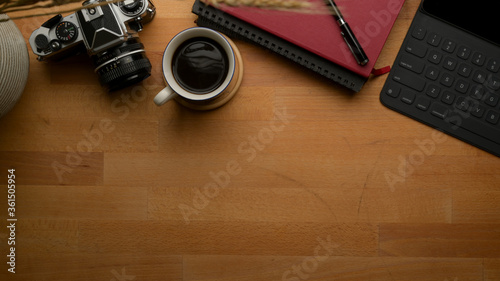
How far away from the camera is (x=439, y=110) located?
65cm

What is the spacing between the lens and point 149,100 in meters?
0.66

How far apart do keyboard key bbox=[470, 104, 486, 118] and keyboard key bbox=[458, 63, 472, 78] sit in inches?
2.0

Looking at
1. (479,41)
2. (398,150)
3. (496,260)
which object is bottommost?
(496,260)

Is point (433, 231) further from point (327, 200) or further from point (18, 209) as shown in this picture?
point (18, 209)

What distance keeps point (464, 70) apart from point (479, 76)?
0.03 meters

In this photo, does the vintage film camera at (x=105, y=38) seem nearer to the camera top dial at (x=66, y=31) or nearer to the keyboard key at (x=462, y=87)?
the camera top dial at (x=66, y=31)

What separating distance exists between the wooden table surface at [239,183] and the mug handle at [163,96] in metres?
0.08

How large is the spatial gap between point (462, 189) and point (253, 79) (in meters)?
0.38

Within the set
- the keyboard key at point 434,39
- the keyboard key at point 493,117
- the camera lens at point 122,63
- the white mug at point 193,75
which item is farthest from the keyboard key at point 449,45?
the camera lens at point 122,63

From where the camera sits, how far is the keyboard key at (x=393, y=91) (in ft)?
2.13

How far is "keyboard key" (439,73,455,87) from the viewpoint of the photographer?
65cm

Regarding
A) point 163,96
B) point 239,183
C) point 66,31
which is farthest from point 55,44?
point 239,183

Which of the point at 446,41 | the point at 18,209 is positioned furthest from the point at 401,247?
the point at 18,209

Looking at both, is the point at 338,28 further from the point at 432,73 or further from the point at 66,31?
the point at 66,31
